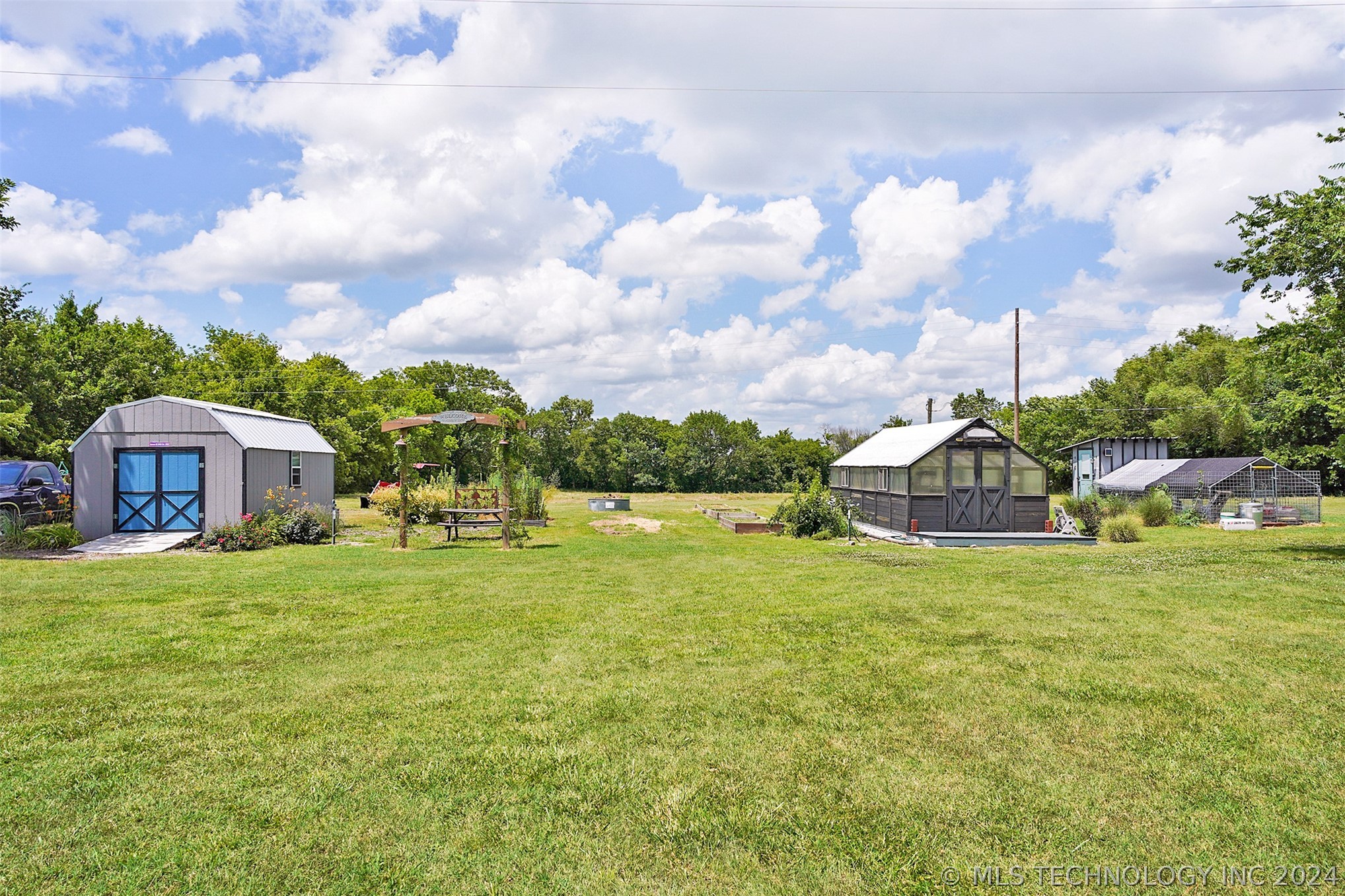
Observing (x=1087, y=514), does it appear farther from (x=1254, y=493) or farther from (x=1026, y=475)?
(x=1254, y=493)

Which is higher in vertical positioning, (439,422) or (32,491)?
(439,422)

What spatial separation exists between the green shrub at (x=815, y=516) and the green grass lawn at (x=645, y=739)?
10.6 m

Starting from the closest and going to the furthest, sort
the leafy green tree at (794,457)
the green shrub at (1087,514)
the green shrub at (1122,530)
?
the green shrub at (1122,530) < the green shrub at (1087,514) < the leafy green tree at (794,457)

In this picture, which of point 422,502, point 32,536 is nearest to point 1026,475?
point 422,502

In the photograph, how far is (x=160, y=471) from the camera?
18047 millimetres

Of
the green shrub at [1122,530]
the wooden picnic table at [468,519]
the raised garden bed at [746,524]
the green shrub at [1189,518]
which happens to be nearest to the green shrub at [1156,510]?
the green shrub at [1189,518]

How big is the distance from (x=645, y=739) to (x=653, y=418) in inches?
2254

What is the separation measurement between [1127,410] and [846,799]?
57.1 meters

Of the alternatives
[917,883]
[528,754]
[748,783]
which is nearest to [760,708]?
[748,783]

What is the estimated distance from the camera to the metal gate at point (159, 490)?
17938mm

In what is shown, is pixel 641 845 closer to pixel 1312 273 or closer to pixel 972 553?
pixel 972 553

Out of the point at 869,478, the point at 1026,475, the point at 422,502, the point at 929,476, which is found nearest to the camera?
the point at 929,476

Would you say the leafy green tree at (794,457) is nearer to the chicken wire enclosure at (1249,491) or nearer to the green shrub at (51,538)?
the chicken wire enclosure at (1249,491)

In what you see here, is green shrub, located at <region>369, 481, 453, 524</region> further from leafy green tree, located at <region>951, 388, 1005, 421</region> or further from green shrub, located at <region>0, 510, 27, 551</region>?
leafy green tree, located at <region>951, 388, 1005, 421</region>
